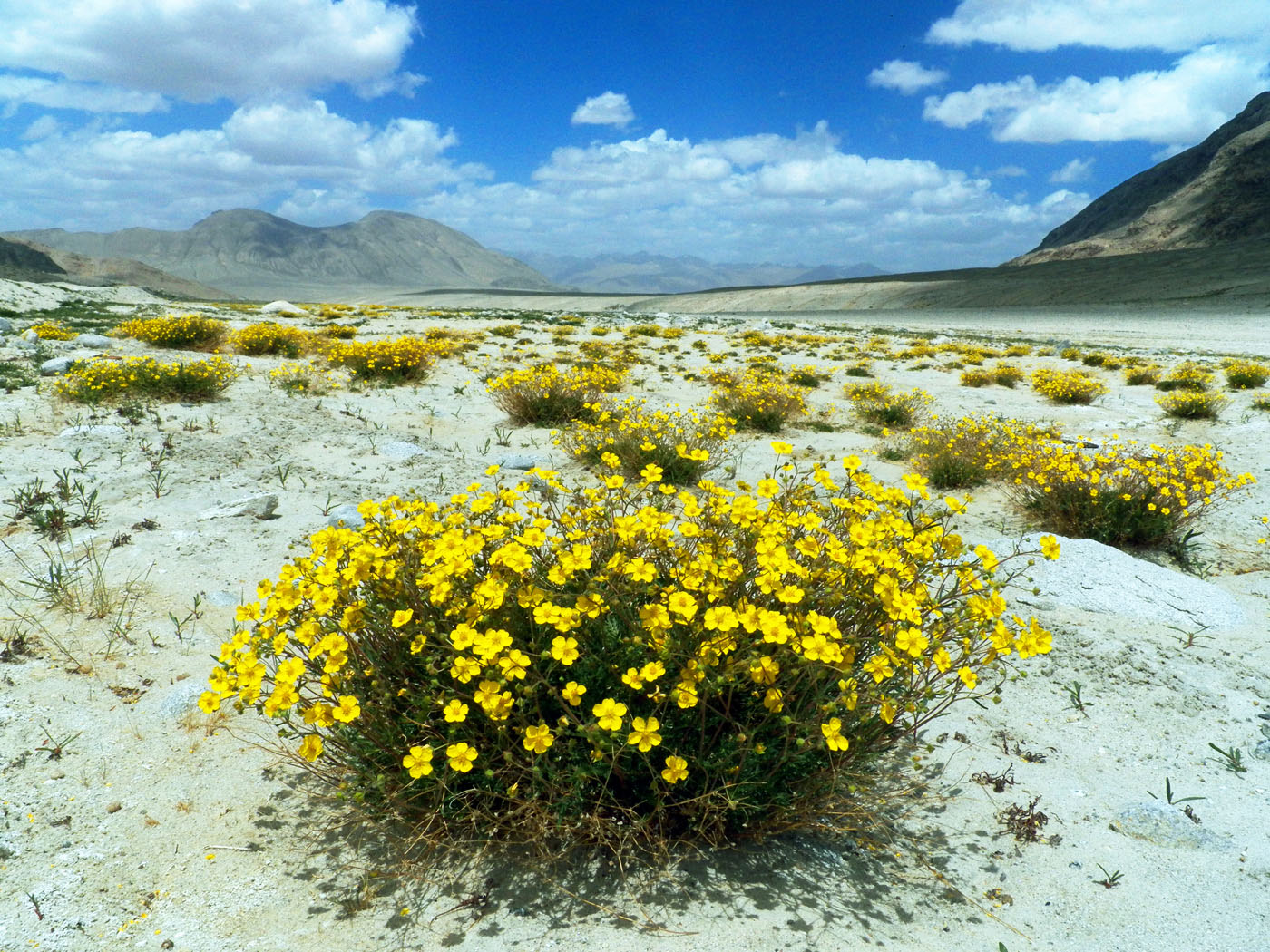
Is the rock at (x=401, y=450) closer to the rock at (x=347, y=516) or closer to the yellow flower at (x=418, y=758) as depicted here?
the rock at (x=347, y=516)

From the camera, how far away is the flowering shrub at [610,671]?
2.10m

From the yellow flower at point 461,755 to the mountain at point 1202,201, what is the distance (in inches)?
3507

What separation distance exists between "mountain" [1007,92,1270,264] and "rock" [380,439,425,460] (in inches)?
3411

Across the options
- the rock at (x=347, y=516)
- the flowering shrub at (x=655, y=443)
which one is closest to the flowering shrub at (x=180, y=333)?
the flowering shrub at (x=655, y=443)

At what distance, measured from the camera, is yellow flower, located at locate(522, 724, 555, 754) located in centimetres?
206

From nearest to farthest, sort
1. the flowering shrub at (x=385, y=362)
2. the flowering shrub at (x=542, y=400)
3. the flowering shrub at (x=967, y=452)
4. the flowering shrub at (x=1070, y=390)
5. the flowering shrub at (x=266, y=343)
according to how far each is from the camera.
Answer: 1. the flowering shrub at (x=967, y=452)
2. the flowering shrub at (x=542, y=400)
3. the flowering shrub at (x=385, y=362)
4. the flowering shrub at (x=1070, y=390)
5. the flowering shrub at (x=266, y=343)

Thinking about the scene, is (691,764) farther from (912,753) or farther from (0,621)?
(0,621)

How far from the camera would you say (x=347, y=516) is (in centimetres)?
484

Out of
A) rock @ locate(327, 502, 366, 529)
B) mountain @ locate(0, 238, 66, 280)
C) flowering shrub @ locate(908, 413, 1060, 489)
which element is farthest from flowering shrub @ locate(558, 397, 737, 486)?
mountain @ locate(0, 238, 66, 280)

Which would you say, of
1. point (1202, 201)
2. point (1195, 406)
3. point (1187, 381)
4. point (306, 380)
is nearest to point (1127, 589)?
point (1195, 406)

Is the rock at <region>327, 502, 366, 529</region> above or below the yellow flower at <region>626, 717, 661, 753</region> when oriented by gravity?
above

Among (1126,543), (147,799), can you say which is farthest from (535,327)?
(147,799)

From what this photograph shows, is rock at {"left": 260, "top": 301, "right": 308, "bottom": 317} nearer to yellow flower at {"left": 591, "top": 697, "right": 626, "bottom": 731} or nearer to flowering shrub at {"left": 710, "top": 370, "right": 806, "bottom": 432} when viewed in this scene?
flowering shrub at {"left": 710, "top": 370, "right": 806, "bottom": 432}

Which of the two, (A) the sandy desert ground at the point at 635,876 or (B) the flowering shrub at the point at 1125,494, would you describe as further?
(B) the flowering shrub at the point at 1125,494
